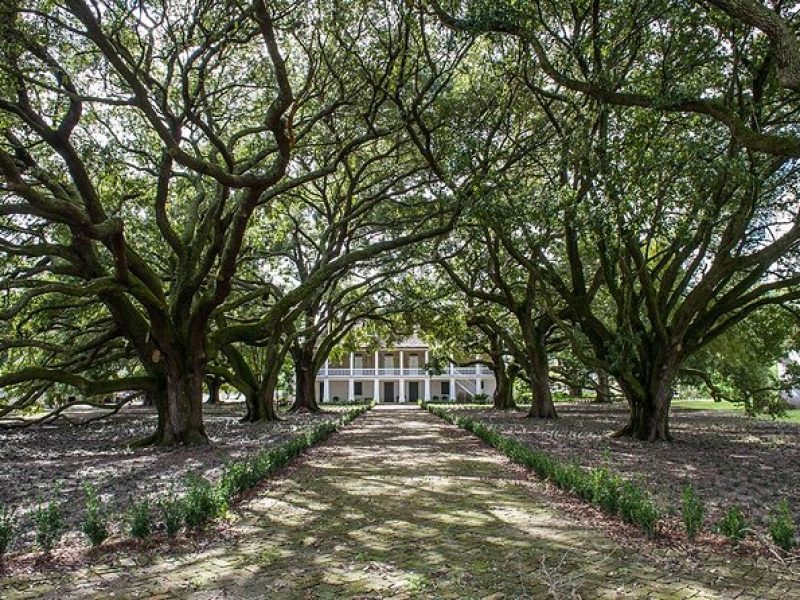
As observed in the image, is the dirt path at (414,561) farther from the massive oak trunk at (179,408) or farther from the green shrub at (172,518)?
the massive oak trunk at (179,408)

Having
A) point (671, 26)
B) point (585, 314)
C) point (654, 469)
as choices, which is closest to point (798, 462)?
point (654, 469)

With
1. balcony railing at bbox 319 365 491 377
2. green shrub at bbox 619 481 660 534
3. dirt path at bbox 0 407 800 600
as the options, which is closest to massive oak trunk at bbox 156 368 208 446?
dirt path at bbox 0 407 800 600

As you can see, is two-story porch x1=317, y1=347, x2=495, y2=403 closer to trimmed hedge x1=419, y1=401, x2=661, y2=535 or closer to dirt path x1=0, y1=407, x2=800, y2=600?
trimmed hedge x1=419, y1=401, x2=661, y2=535

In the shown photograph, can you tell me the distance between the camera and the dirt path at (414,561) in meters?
4.34

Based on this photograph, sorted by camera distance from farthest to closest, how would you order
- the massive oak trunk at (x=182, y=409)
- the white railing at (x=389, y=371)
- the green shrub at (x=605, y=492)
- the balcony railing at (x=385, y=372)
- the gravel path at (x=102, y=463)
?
1. the white railing at (x=389, y=371)
2. the balcony railing at (x=385, y=372)
3. the massive oak trunk at (x=182, y=409)
4. the gravel path at (x=102, y=463)
5. the green shrub at (x=605, y=492)

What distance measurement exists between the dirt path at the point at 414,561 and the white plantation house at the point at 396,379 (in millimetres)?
48796

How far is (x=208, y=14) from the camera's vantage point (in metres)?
10.4

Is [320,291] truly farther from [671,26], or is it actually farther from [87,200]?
[671,26]

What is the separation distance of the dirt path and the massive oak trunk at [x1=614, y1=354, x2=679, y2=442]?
23.9 ft

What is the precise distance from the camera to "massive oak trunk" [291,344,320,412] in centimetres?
2844

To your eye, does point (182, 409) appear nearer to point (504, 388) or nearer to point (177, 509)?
point (177, 509)

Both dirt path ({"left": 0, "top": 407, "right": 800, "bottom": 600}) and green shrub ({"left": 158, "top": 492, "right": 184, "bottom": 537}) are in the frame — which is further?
green shrub ({"left": 158, "top": 492, "right": 184, "bottom": 537})

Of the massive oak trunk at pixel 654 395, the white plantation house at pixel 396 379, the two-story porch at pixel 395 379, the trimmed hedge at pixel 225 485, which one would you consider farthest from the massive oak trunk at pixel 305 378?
the two-story porch at pixel 395 379

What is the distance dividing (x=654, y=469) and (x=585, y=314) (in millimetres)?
5507
